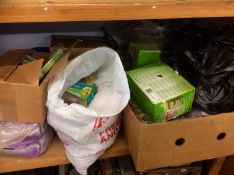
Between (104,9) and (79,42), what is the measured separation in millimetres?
342

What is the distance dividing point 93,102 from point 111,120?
8 cm

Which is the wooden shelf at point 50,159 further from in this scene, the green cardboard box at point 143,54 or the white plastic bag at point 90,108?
the green cardboard box at point 143,54

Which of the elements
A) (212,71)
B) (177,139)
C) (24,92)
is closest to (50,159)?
(24,92)

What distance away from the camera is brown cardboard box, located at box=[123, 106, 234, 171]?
2.31ft

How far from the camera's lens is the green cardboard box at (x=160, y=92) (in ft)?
2.35

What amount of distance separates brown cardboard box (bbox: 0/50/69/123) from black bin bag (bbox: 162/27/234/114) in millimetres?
368

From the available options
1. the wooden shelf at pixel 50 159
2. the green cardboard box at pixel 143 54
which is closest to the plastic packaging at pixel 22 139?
the wooden shelf at pixel 50 159

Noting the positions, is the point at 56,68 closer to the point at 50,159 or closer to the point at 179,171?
the point at 50,159

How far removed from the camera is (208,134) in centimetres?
76

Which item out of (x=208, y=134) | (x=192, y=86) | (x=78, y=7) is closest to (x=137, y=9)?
(x=78, y=7)

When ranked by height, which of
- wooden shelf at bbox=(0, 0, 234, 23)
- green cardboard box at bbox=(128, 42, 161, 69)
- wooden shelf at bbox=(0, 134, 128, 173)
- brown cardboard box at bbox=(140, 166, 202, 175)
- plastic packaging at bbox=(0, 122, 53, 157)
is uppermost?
wooden shelf at bbox=(0, 0, 234, 23)

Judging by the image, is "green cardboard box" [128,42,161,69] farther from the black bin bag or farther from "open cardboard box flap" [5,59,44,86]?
"open cardboard box flap" [5,59,44,86]

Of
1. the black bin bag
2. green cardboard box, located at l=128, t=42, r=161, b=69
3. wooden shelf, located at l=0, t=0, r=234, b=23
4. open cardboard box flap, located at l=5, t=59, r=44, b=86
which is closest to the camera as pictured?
wooden shelf, located at l=0, t=0, r=234, b=23

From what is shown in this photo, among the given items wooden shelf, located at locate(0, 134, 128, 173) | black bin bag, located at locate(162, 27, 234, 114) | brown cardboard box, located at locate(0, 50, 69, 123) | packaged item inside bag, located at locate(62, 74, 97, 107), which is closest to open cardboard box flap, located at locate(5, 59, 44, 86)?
brown cardboard box, located at locate(0, 50, 69, 123)
